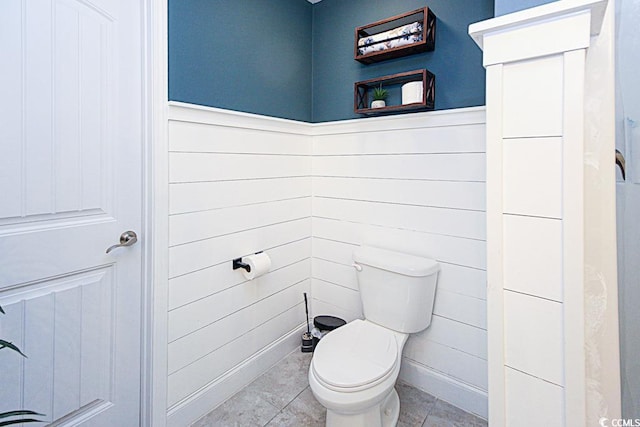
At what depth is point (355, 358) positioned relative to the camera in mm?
1498

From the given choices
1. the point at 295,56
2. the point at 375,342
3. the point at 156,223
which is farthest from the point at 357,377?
the point at 295,56

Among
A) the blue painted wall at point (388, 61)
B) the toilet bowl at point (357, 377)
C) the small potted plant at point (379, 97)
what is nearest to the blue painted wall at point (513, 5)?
the blue painted wall at point (388, 61)

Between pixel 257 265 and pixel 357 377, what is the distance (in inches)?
30.7

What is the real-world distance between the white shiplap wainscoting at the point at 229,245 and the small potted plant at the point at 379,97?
1.69ft

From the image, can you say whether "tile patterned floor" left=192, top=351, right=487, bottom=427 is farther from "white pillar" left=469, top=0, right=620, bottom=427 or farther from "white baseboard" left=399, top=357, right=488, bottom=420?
"white pillar" left=469, top=0, right=620, bottom=427

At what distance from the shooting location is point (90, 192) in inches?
52.4

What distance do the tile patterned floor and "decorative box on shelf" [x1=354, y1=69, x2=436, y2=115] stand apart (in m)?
1.57

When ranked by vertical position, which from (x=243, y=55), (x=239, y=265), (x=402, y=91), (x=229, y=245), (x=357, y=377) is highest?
(x=243, y=55)

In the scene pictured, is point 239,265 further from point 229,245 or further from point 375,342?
point 375,342

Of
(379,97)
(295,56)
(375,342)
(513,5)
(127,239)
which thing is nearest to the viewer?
(513,5)

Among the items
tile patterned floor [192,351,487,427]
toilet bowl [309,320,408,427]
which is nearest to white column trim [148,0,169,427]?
tile patterned floor [192,351,487,427]

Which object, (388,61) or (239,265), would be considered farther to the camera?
(388,61)

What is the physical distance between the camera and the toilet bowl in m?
1.34

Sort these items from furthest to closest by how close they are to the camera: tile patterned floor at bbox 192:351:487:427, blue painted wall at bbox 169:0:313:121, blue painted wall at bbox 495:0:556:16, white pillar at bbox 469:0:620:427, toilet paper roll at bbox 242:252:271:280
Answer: toilet paper roll at bbox 242:252:271:280 → tile patterned floor at bbox 192:351:487:427 → blue painted wall at bbox 169:0:313:121 → blue painted wall at bbox 495:0:556:16 → white pillar at bbox 469:0:620:427
